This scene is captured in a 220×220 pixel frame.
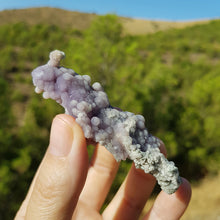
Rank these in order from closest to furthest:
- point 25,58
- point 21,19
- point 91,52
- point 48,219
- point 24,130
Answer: point 48,219 → point 24,130 → point 91,52 → point 25,58 → point 21,19

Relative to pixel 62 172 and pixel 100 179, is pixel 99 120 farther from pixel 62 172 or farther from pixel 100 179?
pixel 100 179

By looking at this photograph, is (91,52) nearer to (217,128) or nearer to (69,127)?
(217,128)

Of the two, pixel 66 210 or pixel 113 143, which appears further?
pixel 113 143

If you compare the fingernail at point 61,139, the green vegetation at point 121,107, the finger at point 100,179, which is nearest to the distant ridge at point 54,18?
the green vegetation at point 121,107

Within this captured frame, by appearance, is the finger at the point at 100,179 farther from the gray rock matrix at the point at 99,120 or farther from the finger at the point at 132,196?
the gray rock matrix at the point at 99,120

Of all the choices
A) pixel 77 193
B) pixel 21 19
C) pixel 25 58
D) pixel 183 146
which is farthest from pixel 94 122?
pixel 21 19

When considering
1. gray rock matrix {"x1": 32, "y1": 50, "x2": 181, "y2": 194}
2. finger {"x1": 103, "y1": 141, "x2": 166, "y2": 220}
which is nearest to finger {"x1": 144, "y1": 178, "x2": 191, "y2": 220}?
finger {"x1": 103, "y1": 141, "x2": 166, "y2": 220}

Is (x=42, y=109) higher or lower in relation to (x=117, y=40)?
lower
